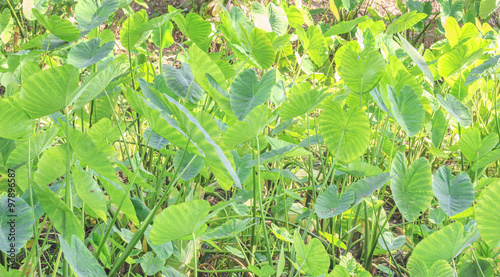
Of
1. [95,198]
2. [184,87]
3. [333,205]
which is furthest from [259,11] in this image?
[95,198]

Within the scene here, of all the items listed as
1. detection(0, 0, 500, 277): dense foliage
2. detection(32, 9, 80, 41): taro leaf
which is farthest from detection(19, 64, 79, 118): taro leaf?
detection(32, 9, 80, 41): taro leaf

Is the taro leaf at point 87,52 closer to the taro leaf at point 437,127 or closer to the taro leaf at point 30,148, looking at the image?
the taro leaf at point 30,148

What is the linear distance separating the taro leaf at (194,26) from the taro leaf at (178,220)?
52 centimetres

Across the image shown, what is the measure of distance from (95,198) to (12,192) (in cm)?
19

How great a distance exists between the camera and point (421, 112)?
0.63m

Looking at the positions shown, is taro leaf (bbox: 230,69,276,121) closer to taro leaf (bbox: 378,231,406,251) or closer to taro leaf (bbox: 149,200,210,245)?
taro leaf (bbox: 149,200,210,245)

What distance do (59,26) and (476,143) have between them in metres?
0.75

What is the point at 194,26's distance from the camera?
87 cm

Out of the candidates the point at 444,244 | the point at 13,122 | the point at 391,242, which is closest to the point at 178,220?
the point at 13,122

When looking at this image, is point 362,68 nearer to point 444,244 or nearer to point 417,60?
point 417,60

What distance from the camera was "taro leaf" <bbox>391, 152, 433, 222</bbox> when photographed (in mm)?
571

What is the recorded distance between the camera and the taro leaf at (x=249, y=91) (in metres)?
0.57

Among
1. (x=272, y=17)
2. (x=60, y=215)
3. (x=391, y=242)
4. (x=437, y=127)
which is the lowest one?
(x=391, y=242)

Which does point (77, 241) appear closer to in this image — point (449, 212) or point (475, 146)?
point (449, 212)
